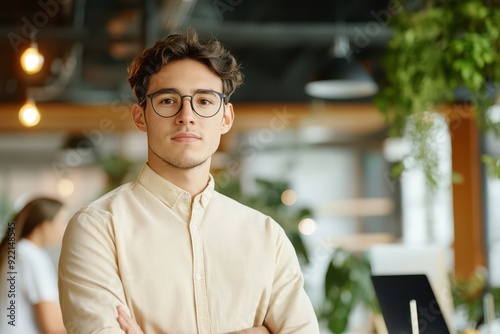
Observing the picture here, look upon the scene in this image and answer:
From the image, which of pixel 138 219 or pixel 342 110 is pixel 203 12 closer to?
pixel 342 110

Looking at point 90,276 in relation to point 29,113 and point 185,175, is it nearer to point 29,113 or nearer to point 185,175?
point 185,175

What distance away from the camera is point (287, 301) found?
1.88 meters

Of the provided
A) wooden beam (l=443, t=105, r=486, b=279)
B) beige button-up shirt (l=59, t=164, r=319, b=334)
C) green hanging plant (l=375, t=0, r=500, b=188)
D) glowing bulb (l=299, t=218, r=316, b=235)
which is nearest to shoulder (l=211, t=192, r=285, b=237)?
beige button-up shirt (l=59, t=164, r=319, b=334)

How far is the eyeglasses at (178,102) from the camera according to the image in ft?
5.87

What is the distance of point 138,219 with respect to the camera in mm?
1817

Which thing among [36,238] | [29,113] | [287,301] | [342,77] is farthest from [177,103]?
[29,113]

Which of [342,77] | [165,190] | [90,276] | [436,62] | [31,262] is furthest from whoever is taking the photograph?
[342,77]

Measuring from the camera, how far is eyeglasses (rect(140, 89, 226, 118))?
179 centimetres

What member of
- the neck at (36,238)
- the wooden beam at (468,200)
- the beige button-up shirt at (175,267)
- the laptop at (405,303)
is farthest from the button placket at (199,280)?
the wooden beam at (468,200)

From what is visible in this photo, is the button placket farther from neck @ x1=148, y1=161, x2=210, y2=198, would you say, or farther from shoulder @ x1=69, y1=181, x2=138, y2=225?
shoulder @ x1=69, y1=181, x2=138, y2=225

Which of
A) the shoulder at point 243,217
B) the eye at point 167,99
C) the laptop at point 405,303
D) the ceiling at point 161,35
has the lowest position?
the laptop at point 405,303

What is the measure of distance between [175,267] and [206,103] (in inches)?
14.4

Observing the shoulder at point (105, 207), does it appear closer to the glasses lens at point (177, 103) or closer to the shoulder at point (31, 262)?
the glasses lens at point (177, 103)

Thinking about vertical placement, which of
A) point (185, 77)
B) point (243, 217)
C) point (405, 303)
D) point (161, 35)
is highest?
point (161, 35)
